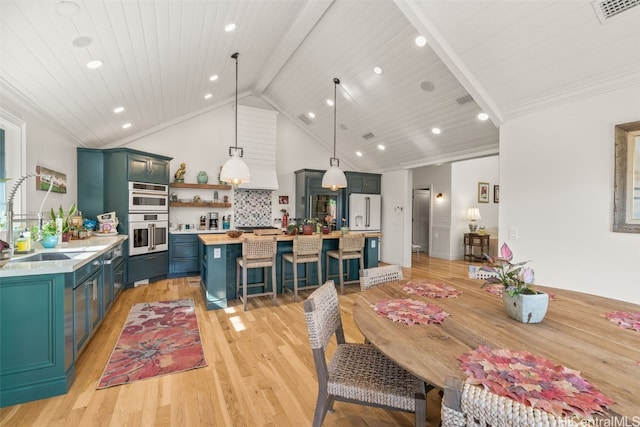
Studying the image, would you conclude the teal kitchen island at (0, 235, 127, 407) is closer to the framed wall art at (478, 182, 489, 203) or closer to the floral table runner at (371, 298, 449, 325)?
the floral table runner at (371, 298, 449, 325)

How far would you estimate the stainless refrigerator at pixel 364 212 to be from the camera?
7074mm

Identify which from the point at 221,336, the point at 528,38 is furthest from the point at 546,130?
the point at 221,336

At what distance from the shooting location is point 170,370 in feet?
7.72

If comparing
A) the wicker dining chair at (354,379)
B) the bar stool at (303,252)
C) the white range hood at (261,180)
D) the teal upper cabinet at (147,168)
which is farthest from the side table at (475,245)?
the teal upper cabinet at (147,168)

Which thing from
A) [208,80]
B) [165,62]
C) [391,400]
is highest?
[208,80]

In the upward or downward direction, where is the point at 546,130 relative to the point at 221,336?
Answer: upward

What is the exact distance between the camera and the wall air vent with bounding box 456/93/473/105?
3.92m

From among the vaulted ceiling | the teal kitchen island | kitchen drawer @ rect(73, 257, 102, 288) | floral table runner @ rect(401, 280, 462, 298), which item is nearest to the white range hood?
the vaulted ceiling

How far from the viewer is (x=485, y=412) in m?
0.67

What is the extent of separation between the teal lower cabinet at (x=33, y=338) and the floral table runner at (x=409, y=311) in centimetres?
219

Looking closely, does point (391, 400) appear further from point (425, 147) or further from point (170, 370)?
point (425, 147)

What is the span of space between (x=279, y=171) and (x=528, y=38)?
17.7ft

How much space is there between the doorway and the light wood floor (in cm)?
673

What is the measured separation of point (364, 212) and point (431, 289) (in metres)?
5.35
